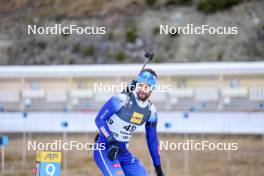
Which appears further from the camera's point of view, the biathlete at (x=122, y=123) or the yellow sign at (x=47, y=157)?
the yellow sign at (x=47, y=157)

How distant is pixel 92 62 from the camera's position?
3606 cm

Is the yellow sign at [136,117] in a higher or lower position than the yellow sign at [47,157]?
higher

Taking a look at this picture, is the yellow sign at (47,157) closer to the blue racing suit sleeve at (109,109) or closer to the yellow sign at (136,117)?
the blue racing suit sleeve at (109,109)

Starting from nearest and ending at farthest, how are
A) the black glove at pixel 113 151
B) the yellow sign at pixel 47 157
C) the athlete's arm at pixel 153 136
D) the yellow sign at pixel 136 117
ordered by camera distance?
the black glove at pixel 113 151 → the yellow sign at pixel 136 117 → the athlete's arm at pixel 153 136 → the yellow sign at pixel 47 157

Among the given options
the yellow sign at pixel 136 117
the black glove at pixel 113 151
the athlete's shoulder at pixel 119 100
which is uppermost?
the athlete's shoulder at pixel 119 100

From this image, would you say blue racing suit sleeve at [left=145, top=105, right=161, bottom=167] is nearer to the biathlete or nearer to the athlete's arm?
the athlete's arm

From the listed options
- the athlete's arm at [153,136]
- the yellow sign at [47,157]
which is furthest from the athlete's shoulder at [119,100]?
the yellow sign at [47,157]

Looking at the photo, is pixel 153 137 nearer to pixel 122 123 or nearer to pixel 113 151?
pixel 122 123

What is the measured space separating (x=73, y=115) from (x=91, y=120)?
2.46 feet

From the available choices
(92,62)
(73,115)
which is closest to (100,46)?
(92,62)

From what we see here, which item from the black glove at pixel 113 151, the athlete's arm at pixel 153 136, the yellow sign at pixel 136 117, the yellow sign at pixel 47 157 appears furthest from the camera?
the yellow sign at pixel 47 157

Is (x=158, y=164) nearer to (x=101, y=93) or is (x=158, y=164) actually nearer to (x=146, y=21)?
(x=101, y=93)

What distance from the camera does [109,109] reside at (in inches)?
283

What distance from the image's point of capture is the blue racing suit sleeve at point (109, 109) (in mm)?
7168
